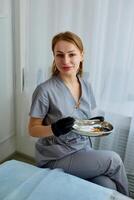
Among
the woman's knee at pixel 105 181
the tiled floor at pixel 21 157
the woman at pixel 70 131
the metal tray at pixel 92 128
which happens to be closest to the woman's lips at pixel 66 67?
the woman at pixel 70 131

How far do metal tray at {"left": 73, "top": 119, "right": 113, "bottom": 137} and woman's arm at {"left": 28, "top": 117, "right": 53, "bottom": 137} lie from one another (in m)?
0.13

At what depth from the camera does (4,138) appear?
7.19 feet

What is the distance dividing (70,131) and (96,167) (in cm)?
23

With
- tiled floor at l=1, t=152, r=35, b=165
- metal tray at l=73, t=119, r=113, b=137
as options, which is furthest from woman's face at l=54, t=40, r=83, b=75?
tiled floor at l=1, t=152, r=35, b=165

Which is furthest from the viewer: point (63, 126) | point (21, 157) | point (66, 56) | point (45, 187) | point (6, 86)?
point (21, 157)

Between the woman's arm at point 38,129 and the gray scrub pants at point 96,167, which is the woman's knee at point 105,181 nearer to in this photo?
the gray scrub pants at point 96,167

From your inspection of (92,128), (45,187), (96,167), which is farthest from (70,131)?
(45,187)

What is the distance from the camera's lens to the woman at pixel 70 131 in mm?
1352

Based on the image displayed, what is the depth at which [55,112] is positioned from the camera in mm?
1388

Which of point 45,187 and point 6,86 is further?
point 6,86

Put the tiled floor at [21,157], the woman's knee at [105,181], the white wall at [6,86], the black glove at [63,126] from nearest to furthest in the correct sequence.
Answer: the black glove at [63,126], the woman's knee at [105,181], the white wall at [6,86], the tiled floor at [21,157]

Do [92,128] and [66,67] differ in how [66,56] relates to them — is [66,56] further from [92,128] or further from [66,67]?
[92,128]

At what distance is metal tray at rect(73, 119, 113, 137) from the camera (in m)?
1.32

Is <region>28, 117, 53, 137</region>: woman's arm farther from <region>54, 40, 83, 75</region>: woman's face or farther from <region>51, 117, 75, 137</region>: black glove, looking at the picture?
<region>54, 40, 83, 75</region>: woman's face
